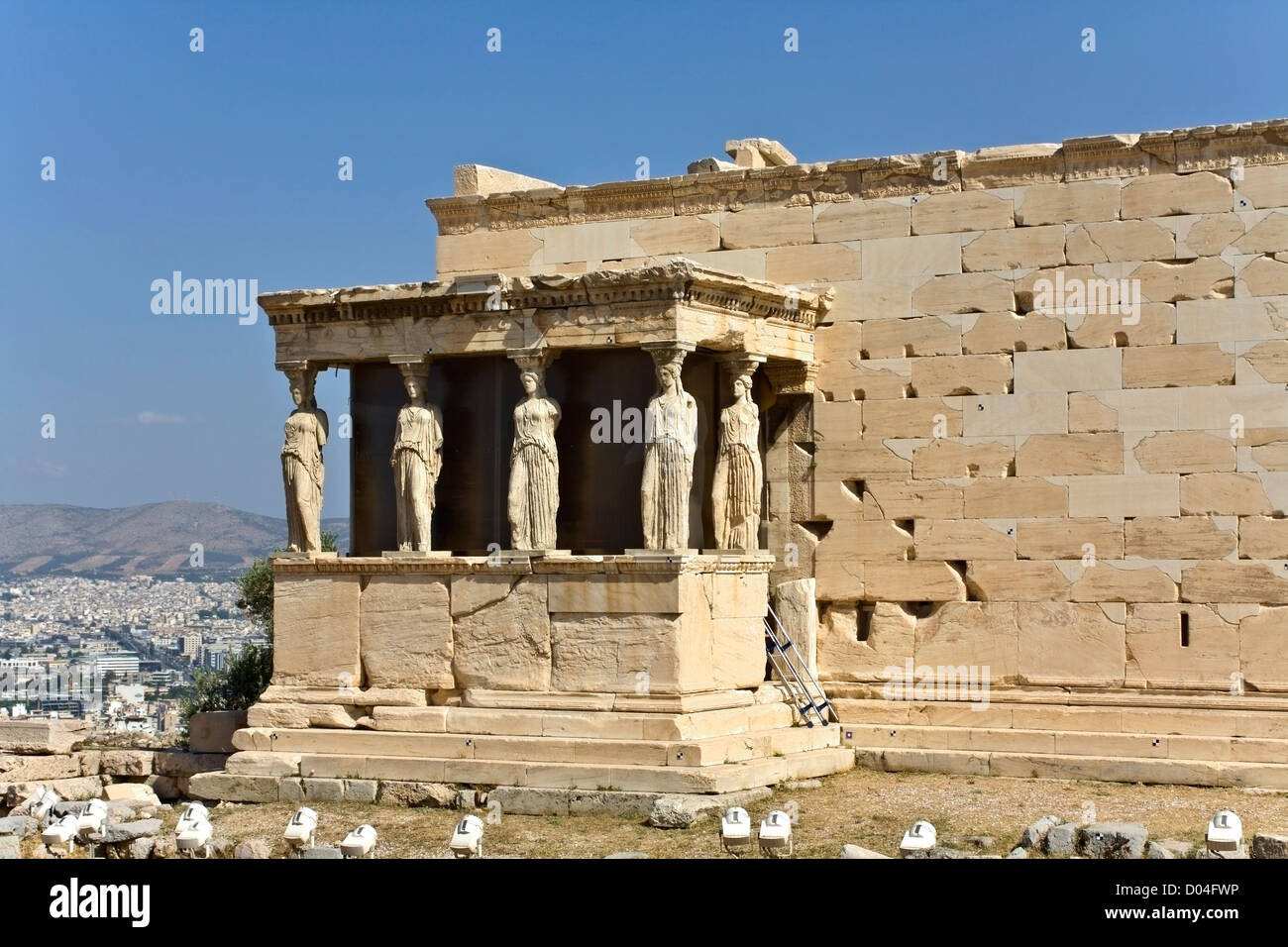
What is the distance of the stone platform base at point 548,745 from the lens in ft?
51.0

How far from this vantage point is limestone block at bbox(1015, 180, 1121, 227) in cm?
1675

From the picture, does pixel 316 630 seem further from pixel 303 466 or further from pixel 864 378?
pixel 864 378

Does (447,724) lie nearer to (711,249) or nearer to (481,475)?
(481,475)

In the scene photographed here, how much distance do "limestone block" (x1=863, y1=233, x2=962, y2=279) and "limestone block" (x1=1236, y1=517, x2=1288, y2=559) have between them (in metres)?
3.20

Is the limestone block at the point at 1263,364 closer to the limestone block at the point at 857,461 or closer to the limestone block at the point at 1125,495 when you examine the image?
the limestone block at the point at 1125,495

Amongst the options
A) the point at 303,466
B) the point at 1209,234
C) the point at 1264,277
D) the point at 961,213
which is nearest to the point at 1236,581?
the point at 1264,277

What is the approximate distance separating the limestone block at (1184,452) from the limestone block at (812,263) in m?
2.93

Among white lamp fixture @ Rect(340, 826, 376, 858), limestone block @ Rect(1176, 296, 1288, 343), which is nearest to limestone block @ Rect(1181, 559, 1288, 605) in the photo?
limestone block @ Rect(1176, 296, 1288, 343)

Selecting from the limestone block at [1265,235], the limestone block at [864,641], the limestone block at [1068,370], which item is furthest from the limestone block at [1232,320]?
the limestone block at [864,641]

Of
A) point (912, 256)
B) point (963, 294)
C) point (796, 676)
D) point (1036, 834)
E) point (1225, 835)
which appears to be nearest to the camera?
point (1225, 835)

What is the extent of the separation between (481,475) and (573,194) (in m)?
2.83

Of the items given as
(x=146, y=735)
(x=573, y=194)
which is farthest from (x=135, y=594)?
(x=573, y=194)

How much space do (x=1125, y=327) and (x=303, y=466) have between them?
695 cm

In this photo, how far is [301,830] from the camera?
13391 mm
